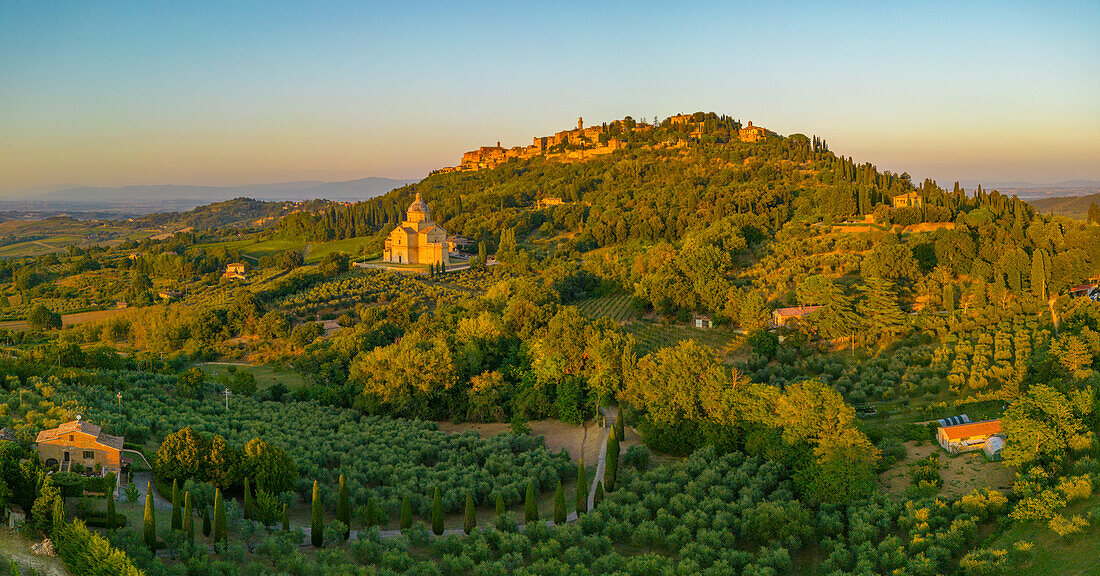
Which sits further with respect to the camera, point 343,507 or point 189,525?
point 343,507

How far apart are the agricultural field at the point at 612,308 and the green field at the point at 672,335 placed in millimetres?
1372

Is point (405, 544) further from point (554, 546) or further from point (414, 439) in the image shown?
point (414, 439)

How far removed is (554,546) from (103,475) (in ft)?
37.8

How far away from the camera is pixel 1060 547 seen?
15961 mm

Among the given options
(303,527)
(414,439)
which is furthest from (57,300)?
(303,527)

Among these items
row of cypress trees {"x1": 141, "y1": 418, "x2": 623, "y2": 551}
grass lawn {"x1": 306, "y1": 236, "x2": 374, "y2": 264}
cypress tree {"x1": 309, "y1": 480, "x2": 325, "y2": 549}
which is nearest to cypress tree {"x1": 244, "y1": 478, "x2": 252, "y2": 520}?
row of cypress trees {"x1": 141, "y1": 418, "x2": 623, "y2": 551}

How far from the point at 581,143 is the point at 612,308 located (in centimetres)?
7946

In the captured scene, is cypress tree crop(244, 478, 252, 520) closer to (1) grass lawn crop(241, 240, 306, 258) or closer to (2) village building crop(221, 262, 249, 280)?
(2) village building crop(221, 262, 249, 280)

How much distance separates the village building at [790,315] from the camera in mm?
35906

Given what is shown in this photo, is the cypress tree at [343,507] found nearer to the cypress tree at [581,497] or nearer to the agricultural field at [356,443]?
the agricultural field at [356,443]

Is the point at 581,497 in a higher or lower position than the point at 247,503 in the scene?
lower

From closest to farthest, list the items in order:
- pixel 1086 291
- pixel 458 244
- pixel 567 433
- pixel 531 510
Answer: pixel 531 510 → pixel 567 433 → pixel 1086 291 → pixel 458 244

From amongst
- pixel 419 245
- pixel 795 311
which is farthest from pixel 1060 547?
pixel 419 245

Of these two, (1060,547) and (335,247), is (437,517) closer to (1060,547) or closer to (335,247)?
(1060,547)
